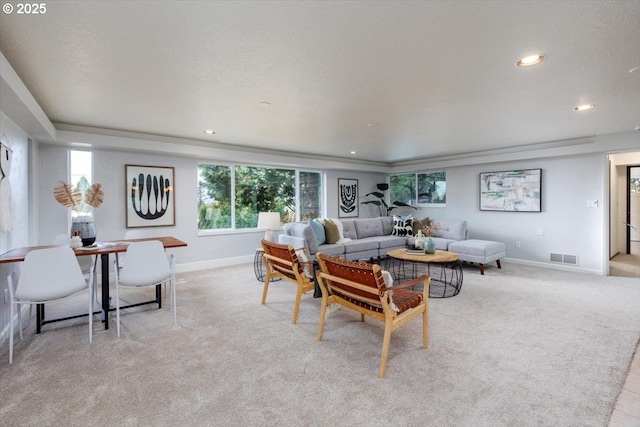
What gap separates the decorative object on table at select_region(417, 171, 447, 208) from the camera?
7.40 meters

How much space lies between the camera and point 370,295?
2.29m

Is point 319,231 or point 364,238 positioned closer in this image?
point 319,231

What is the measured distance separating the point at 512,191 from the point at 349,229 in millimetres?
3405

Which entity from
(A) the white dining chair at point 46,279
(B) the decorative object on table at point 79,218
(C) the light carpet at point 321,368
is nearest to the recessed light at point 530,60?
(C) the light carpet at point 321,368

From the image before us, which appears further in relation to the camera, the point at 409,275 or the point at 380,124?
the point at 409,275

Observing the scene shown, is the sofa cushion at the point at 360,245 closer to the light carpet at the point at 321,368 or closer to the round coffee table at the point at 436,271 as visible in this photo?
the round coffee table at the point at 436,271

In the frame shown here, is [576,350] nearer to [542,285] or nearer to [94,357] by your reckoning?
[542,285]

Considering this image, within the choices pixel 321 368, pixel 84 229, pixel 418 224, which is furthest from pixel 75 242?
pixel 418 224

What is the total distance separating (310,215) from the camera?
7473mm

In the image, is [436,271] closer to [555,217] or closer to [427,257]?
[427,257]

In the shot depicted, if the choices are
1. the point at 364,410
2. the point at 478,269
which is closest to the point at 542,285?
the point at 478,269

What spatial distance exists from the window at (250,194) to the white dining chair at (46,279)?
3.16 metres

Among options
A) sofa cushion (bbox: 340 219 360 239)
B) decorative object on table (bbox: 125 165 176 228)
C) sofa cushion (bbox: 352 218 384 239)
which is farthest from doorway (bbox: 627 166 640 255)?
decorative object on table (bbox: 125 165 176 228)

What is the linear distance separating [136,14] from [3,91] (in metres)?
1.63
